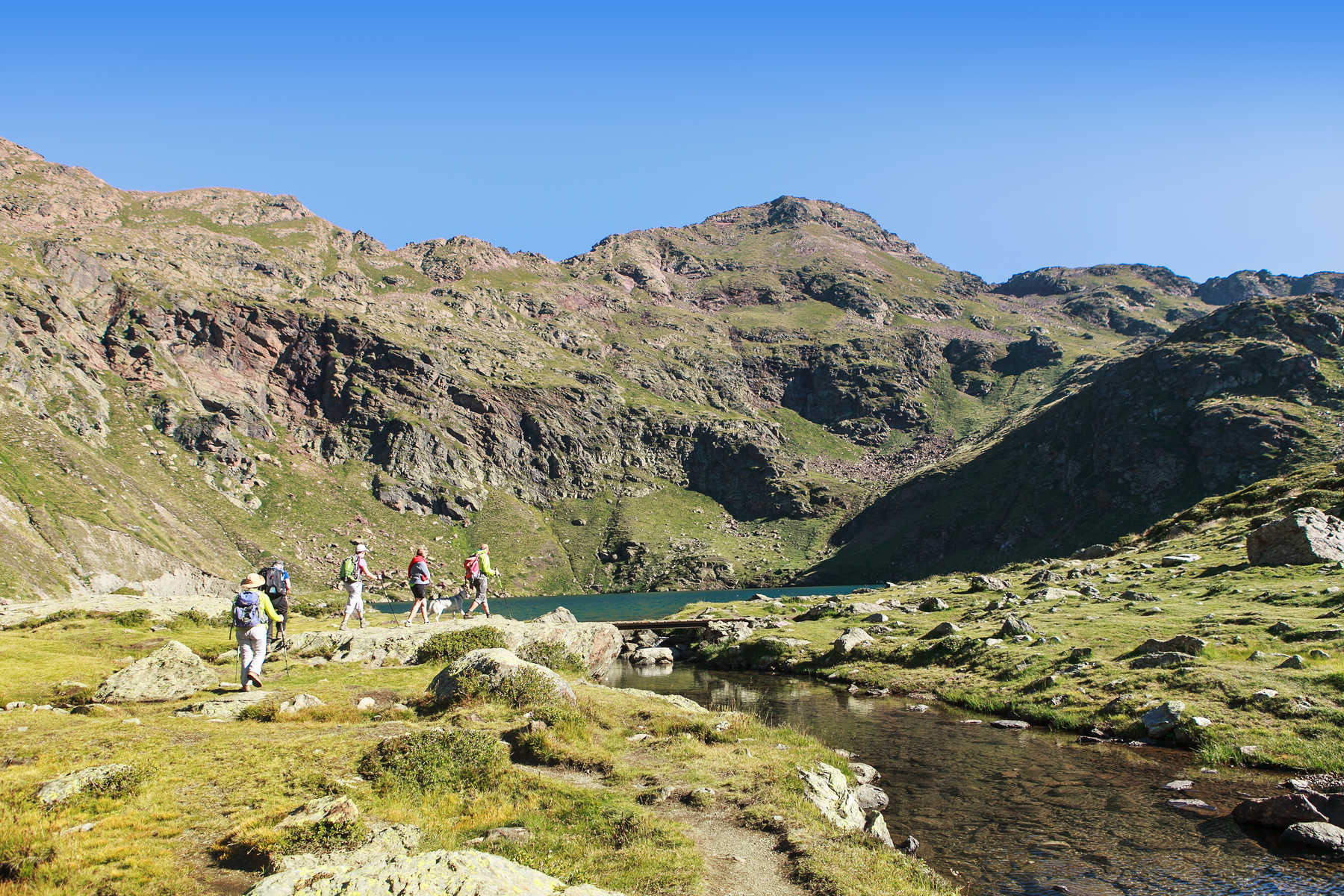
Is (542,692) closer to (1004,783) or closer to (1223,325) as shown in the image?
(1004,783)

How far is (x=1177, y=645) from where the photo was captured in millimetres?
23812

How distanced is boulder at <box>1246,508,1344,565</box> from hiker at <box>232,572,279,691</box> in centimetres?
4541

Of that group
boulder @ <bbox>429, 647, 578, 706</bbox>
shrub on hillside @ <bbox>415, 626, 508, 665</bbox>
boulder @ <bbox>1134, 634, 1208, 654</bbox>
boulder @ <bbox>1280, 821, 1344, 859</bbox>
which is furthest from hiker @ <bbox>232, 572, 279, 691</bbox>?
boulder @ <bbox>1134, 634, 1208, 654</bbox>

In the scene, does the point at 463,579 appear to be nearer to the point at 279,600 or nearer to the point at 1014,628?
the point at 279,600

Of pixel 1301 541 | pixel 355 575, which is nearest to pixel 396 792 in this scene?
pixel 355 575

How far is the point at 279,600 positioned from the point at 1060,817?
28.5 meters

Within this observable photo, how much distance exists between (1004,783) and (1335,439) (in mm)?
177867

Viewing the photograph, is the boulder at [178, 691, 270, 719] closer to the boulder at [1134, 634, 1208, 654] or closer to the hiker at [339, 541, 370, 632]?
the hiker at [339, 541, 370, 632]

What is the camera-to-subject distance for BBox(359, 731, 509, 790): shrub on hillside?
12570 millimetres

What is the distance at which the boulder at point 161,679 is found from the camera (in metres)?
18.2

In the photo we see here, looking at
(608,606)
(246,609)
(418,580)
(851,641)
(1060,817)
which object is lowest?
(608,606)

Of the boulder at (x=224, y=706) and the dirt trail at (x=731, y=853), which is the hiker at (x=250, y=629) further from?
the dirt trail at (x=731, y=853)

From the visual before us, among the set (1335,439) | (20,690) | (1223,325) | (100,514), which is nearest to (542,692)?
(20,690)

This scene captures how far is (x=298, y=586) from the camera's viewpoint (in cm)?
17675
